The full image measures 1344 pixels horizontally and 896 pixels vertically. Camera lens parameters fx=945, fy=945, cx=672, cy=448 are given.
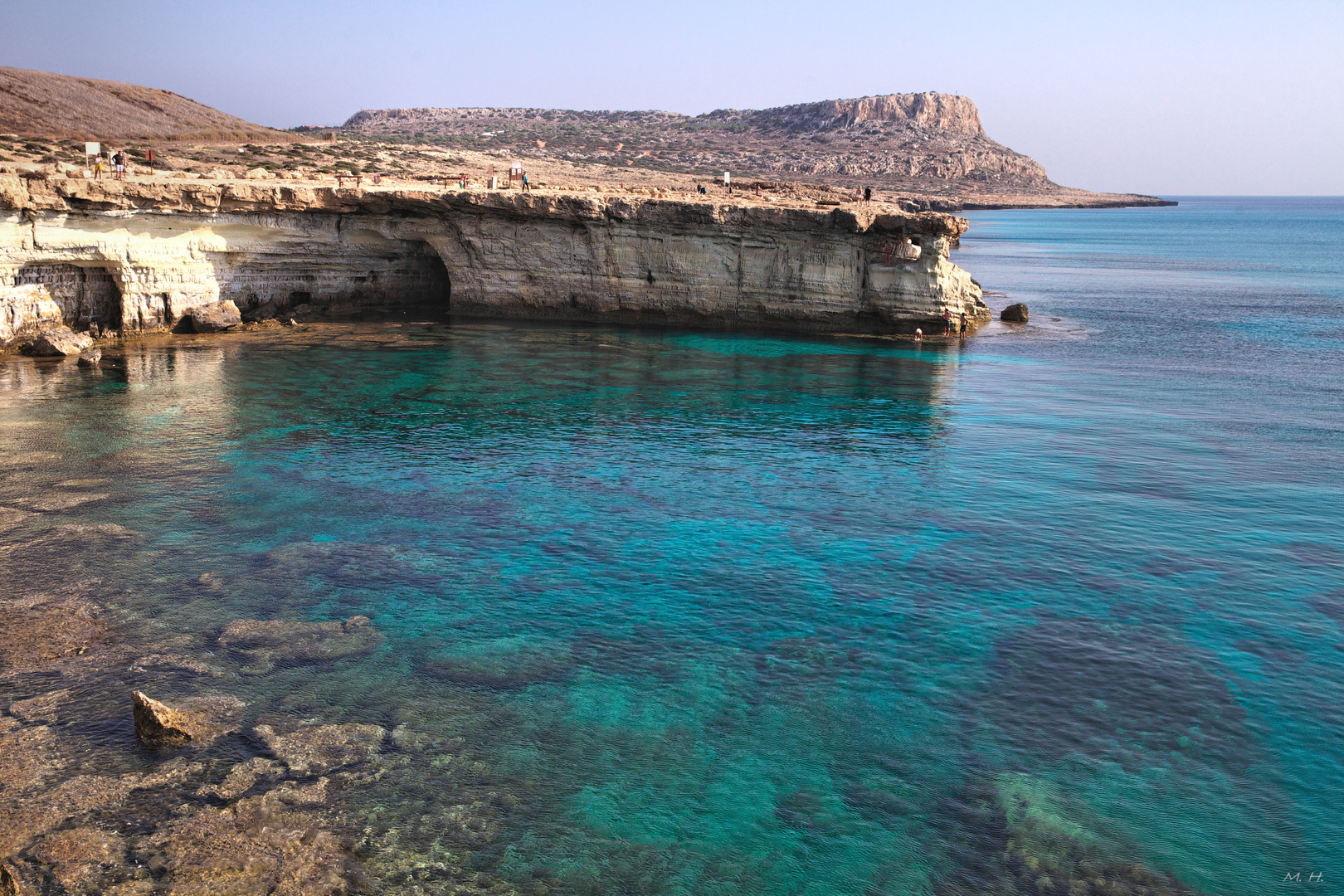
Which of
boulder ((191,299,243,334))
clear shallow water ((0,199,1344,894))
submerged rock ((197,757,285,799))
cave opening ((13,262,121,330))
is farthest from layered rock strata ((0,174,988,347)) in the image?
submerged rock ((197,757,285,799))

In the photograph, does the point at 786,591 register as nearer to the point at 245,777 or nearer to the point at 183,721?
the point at 245,777

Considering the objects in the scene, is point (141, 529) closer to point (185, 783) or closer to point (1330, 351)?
point (185, 783)

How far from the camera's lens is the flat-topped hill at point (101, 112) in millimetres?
74375

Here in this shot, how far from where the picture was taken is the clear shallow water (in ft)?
41.3

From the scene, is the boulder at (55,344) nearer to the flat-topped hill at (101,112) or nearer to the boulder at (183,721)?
the boulder at (183,721)

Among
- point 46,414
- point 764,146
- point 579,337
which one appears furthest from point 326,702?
point 764,146

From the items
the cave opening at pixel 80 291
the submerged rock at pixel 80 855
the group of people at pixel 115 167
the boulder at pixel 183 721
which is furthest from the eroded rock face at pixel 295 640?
the group of people at pixel 115 167

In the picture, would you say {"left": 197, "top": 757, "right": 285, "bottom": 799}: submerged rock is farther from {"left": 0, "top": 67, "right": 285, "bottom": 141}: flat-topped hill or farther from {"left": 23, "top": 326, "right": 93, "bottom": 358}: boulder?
{"left": 0, "top": 67, "right": 285, "bottom": 141}: flat-topped hill

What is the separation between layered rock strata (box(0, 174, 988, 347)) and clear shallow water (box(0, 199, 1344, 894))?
501cm

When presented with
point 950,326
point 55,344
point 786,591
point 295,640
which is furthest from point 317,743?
point 950,326

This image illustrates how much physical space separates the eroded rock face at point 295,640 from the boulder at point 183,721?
3.85 ft

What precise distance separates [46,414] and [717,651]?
25042mm

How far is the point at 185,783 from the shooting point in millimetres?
12797

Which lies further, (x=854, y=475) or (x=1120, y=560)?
(x=854, y=475)
